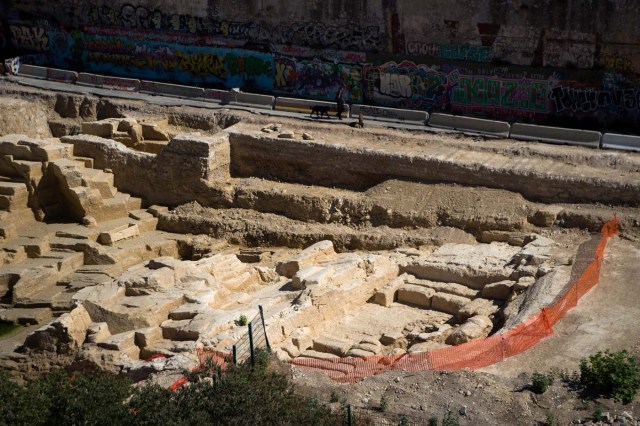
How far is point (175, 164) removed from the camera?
2697 cm

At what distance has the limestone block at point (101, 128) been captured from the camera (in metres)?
28.8

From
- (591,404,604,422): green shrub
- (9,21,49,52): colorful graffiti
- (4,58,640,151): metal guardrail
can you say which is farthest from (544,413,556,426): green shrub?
(9,21,49,52): colorful graffiti

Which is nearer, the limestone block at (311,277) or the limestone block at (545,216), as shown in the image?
the limestone block at (311,277)

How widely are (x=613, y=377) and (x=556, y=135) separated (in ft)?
41.0

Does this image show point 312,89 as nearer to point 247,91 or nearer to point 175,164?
point 247,91

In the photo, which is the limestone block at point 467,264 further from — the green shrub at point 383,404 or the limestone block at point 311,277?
the green shrub at point 383,404

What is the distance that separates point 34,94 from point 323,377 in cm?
1948

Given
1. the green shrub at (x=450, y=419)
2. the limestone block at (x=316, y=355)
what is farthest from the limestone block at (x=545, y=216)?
the green shrub at (x=450, y=419)

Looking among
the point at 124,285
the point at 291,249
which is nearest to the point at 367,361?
the point at 124,285

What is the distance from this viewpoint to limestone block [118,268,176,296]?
20.0 meters

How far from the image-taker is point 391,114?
28.8 meters

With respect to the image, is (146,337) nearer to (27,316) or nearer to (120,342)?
(120,342)

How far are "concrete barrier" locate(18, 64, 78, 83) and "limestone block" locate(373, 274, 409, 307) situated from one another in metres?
16.4

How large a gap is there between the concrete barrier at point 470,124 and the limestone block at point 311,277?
26.3 feet
